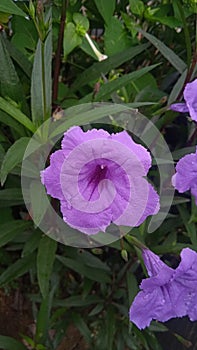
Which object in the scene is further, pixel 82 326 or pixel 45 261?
pixel 82 326

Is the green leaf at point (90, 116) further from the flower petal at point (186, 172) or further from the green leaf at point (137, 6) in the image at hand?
the green leaf at point (137, 6)

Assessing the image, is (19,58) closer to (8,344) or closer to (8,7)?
(8,7)

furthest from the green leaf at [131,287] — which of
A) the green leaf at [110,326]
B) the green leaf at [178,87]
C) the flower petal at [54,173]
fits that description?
the flower petal at [54,173]

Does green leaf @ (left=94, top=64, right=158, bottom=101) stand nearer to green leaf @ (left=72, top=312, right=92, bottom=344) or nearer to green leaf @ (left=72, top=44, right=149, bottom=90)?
green leaf @ (left=72, top=44, right=149, bottom=90)

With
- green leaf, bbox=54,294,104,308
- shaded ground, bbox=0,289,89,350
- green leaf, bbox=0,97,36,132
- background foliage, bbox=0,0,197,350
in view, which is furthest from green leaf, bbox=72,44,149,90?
shaded ground, bbox=0,289,89,350

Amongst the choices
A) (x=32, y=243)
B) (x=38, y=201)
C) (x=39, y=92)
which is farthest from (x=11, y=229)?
(x=39, y=92)

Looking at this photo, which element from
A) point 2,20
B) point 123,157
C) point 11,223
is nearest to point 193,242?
point 11,223
